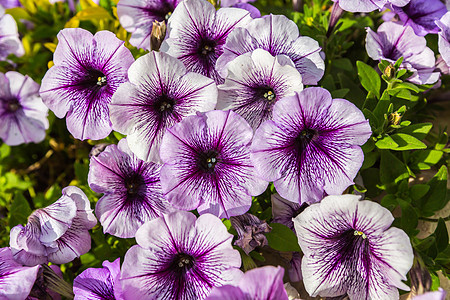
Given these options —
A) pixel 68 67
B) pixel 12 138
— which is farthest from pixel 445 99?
pixel 12 138

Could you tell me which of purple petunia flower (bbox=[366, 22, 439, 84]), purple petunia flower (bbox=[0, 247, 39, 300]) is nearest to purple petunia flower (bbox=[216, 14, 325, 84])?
purple petunia flower (bbox=[366, 22, 439, 84])

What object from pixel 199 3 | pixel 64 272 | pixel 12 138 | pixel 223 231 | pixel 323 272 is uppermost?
pixel 199 3

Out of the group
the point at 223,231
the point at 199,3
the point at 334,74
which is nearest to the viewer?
the point at 223,231

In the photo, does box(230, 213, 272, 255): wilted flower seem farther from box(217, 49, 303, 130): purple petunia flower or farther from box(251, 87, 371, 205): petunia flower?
box(217, 49, 303, 130): purple petunia flower

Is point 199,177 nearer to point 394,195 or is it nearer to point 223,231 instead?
point 223,231

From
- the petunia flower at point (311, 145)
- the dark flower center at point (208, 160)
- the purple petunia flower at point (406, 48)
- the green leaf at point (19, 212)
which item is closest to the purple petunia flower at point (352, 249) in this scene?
the petunia flower at point (311, 145)

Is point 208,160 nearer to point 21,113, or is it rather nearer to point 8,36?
point 21,113

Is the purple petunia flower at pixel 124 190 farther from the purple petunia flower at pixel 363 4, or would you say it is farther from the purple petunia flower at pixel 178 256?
the purple petunia flower at pixel 363 4
